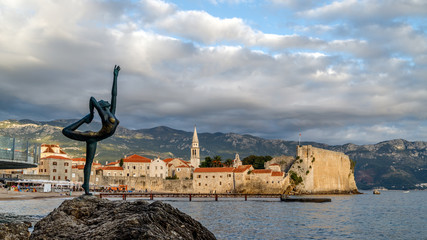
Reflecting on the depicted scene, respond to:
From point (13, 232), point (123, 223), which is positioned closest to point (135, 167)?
point (13, 232)

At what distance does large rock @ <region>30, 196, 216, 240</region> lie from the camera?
7.01 meters

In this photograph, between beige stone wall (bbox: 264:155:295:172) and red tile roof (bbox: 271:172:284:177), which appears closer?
red tile roof (bbox: 271:172:284:177)

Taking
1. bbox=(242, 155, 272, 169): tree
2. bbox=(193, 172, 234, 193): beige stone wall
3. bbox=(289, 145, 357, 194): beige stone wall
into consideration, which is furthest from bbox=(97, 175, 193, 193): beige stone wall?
bbox=(289, 145, 357, 194): beige stone wall

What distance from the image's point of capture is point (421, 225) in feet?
131

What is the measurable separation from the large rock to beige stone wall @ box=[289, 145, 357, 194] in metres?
99.1

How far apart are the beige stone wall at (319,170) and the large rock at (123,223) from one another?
325ft

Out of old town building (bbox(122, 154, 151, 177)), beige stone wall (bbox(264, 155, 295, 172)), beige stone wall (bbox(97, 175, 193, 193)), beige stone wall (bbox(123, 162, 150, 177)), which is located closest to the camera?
beige stone wall (bbox(97, 175, 193, 193))

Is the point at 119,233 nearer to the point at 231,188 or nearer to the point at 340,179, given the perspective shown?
the point at 231,188

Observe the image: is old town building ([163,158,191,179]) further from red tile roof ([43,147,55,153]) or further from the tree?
red tile roof ([43,147,55,153])

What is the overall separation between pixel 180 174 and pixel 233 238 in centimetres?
9034

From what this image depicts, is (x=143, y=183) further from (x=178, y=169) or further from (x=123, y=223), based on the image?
(x=123, y=223)

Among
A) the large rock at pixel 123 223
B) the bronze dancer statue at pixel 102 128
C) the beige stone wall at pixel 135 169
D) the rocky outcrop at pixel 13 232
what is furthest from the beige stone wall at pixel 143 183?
the large rock at pixel 123 223

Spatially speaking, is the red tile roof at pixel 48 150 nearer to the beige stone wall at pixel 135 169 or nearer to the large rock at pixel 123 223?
the beige stone wall at pixel 135 169

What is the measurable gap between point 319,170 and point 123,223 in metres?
108
